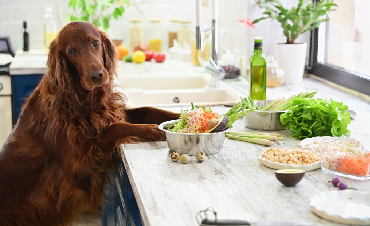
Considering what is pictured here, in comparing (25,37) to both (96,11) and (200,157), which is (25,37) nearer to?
(96,11)

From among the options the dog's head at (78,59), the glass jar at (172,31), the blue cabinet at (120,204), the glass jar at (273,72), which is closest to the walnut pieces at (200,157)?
the blue cabinet at (120,204)

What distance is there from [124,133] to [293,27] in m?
1.33

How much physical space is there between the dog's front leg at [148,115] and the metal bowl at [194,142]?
348 millimetres

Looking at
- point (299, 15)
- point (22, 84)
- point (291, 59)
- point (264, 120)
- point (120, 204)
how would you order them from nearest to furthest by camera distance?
point (264, 120), point (120, 204), point (299, 15), point (291, 59), point (22, 84)

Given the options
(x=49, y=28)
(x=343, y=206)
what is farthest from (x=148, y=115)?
(x=49, y=28)

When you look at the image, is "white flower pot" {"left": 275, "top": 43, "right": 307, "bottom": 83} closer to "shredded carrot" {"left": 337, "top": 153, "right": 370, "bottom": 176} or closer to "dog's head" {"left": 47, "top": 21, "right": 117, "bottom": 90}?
"dog's head" {"left": 47, "top": 21, "right": 117, "bottom": 90}

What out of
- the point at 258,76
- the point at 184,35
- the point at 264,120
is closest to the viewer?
the point at 264,120

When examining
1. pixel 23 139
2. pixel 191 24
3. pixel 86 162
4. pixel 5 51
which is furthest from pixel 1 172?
pixel 191 24

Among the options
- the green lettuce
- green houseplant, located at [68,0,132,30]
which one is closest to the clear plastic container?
the green lettuce

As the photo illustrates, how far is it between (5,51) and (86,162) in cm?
240

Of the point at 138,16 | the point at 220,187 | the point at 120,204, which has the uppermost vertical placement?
the point at 138,16

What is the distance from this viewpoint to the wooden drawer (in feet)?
8.81

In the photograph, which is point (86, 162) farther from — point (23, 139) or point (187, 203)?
point (187, 203)

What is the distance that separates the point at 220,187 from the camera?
40.5 inches
